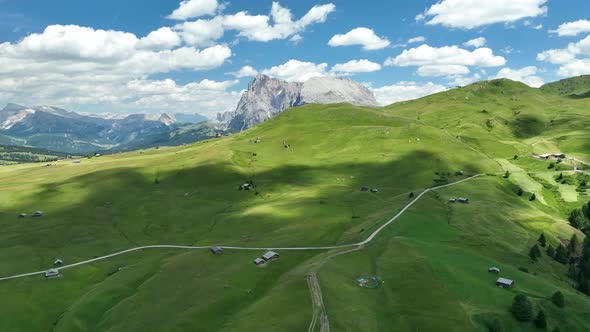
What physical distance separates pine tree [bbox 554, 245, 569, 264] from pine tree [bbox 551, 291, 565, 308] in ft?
206

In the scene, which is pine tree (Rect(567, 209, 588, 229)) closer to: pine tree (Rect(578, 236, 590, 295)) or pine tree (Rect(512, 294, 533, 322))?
pine tree (Rect(578, 236, 590, 295))

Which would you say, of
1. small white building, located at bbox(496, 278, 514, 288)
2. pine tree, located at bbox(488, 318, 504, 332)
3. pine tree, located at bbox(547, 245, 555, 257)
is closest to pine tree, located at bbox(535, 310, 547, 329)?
pine tree, located at bbox(488, 318, 504, 332)

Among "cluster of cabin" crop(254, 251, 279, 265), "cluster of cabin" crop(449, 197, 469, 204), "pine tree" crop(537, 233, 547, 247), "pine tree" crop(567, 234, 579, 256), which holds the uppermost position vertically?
"cluster of cabin" crop(449, 197, 469, 204)

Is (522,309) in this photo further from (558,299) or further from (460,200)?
(460,200)

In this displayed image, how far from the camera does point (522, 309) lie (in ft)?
268

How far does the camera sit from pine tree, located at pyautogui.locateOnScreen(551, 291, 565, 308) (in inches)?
3543

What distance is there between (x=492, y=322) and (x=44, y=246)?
159870mm

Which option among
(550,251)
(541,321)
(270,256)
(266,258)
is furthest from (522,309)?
(550,251)

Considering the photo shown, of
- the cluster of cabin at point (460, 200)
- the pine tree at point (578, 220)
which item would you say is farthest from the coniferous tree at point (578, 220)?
the cluster of cabin at point (460, 200)

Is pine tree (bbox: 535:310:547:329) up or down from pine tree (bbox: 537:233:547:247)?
up

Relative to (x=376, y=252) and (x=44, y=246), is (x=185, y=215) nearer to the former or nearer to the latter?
(x=44, y=246)

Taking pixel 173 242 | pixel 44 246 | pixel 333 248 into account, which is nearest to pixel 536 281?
pixel 333 248

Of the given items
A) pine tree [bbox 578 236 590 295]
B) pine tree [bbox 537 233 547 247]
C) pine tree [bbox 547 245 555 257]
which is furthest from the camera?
pine tree [bbox 537 233 547 247]

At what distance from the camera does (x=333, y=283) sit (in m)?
90.1
